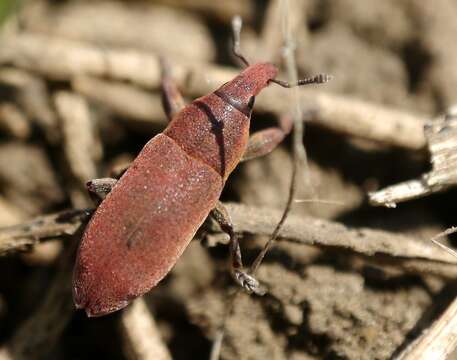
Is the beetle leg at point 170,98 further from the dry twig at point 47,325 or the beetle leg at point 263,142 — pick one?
the dry twig at point 47,325

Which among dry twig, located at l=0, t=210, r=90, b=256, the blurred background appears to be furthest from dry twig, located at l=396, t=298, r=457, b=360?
dry twig, located at l=0, t=210, r=90, b=256

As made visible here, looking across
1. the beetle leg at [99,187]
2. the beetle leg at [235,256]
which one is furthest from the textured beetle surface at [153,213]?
the beetle leg at [99,187]

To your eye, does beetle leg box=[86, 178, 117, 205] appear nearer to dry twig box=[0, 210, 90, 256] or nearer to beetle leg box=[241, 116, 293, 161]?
dry twig box=[0, 210, 90, 256]

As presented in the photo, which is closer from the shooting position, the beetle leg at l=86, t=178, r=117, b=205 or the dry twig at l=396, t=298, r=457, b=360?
the dry twig at l=396, t=298, r=457, b=360

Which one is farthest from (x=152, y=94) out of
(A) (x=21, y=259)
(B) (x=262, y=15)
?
(A) (x=21, y=259)

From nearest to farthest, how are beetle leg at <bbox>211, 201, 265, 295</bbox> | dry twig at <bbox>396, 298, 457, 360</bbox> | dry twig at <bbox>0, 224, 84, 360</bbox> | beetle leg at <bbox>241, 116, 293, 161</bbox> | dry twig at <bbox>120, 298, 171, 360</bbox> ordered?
1. dry twig at <bbox>396, 298, 457, 360</bbox>
2. beetle leg at <bbox>211, 201, 265, 295</bbox>
3. dry twig at <bbox>120, 298, 171, 360</bbox>
4. dry twig at <bbox>0, 224, 84, 360</bbox>
5. beetle leg at <bbox>241, 116, 293, 161</bbox>

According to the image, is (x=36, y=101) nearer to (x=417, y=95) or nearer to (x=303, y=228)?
(x=303, y=228)
